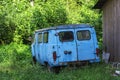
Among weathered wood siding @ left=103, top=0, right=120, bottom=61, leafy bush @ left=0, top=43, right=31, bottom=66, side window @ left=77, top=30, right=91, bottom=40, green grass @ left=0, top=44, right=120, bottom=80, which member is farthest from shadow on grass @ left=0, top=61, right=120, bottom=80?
leafy bush @ left=0, top=43, right=31, bottom=66

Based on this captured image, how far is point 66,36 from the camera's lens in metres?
14.6

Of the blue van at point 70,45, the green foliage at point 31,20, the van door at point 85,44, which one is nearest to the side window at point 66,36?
the blue van at point 70,45

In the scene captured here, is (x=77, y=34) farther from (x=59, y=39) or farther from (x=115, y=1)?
(x=115, y=1)

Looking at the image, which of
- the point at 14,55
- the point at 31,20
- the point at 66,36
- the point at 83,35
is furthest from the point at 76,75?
the point at 31,20

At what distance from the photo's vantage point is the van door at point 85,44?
14461mm

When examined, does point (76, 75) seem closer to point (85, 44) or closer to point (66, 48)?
point (66, 48)

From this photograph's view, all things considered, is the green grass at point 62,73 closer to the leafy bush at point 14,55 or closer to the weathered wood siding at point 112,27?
the leafy bush at point 14,55

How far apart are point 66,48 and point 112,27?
181 inches

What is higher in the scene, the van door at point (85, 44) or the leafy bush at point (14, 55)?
the van door at point (85, 44)

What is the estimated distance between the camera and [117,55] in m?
17.3

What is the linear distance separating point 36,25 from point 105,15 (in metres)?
8.94

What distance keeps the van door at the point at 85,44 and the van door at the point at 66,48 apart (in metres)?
0.23

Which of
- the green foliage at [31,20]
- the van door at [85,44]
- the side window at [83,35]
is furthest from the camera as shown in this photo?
the green foliage at [31,20]

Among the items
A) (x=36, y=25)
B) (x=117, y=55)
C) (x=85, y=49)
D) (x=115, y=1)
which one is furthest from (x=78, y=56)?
(x=36, y=25)
